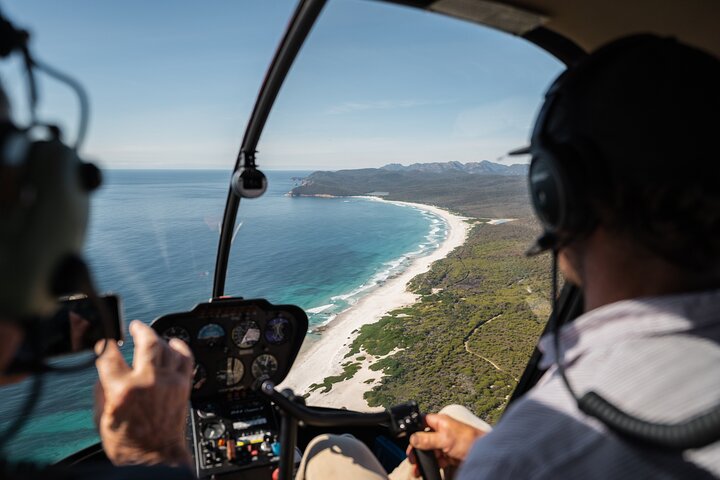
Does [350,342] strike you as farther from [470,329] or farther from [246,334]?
[246,334]

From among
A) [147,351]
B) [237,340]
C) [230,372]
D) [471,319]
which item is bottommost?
[471,319]

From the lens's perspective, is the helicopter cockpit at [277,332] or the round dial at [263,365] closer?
the helicopter cockpit at [277,332]

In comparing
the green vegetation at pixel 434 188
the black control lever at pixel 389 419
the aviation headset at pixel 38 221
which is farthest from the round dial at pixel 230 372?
the green vegetation at pixel 434 188

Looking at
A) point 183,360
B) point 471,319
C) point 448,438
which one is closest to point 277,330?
point 448,438

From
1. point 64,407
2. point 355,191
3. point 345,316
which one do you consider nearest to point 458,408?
point 64,407

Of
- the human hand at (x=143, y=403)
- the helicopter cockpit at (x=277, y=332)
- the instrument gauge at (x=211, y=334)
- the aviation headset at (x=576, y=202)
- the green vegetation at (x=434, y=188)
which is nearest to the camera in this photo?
the aviation headset at (x=576, y=202)

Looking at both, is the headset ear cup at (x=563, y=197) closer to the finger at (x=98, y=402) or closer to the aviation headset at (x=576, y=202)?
the aviation headset at (x=576, y=202)
